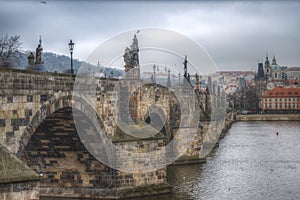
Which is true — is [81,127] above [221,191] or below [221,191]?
above

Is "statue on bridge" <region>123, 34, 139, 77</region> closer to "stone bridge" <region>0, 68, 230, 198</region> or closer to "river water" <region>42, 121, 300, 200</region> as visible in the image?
"stone bridge" <region>0, 68, 230, 198</region>

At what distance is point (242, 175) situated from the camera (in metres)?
28.6

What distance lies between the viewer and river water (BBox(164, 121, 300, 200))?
76.7 feet

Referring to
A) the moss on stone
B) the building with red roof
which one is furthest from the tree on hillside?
the building with red roof

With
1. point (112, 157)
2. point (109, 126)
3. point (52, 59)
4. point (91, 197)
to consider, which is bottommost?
point (91, 197)

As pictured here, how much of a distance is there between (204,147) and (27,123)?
85.1 ft

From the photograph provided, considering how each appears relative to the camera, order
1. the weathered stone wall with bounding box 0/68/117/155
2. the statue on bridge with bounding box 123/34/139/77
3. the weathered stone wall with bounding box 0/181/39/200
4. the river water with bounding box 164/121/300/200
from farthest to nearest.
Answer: the statue on bridge with bounding box 123/34/139/77 < the river water with bounding box 164/121/300/200 < the weathered stone wall with bounding box 0/68/117/155 < the weathered stone wall with bounding box 0/181/39/200

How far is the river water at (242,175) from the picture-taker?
76.7 ft

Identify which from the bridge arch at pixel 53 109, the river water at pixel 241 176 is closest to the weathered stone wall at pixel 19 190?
the bridge arch at pixel 53 109

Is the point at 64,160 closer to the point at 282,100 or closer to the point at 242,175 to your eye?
the point at 242,175

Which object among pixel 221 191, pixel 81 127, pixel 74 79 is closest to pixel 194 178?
pixel 221 191

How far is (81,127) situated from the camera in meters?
21.6

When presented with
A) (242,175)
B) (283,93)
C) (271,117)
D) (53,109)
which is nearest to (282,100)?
(283,93)

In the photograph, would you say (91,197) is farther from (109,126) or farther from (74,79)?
(74,79)
